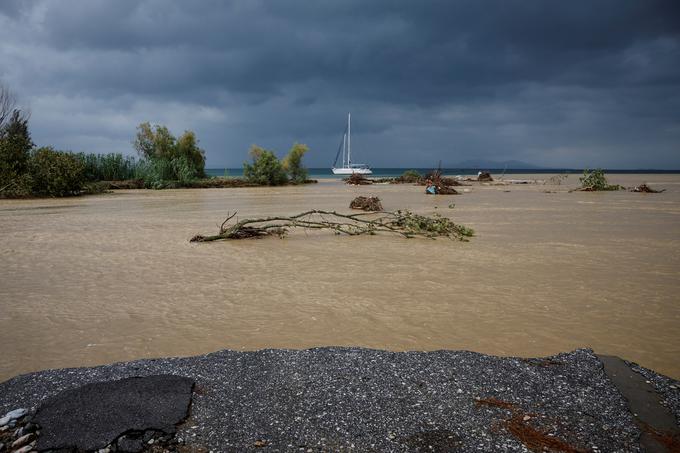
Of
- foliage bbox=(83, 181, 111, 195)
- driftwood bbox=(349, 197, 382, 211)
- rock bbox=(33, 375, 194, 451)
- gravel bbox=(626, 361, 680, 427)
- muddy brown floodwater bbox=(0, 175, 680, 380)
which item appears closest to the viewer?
rock bbox=(33, 375, 194, 451)

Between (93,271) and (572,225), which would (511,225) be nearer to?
(572,225)

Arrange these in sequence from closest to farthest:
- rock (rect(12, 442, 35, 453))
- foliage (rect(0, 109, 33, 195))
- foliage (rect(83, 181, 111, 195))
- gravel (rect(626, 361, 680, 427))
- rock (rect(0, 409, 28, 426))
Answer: rock (rect(12, 442, 35, 453))
rock (rect(0, 409, 28, 426))
gravel (rect(626, 361, 680, 427))
foliage (rect(0, 109, 33, 195))
foliage (rect(83, 181, 111, 195))

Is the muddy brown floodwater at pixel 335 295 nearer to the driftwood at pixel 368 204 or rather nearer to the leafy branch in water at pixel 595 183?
the driftwood at pixel 368 204

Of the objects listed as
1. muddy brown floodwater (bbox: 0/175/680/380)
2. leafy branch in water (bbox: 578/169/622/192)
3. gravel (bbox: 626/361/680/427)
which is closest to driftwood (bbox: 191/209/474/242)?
muddy brown floodwater (bbox: 0/175/680/380)

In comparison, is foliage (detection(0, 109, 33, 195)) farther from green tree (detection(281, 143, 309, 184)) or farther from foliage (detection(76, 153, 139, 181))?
green tree (detection(281, 143, 309, 184))

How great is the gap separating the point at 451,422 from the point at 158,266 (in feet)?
20.4

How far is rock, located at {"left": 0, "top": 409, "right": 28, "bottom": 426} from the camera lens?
2856 millimetres

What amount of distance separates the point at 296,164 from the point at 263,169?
5.02 metres

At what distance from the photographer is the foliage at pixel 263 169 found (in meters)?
39.2

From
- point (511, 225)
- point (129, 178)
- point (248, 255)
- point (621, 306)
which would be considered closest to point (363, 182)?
point (129, 178)

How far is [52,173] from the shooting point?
77.5 feet

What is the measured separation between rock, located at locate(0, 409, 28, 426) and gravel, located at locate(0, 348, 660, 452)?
0.09m

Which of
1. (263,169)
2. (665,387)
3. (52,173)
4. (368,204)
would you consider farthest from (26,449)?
(263,169)

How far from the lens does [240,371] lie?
3650 mm
